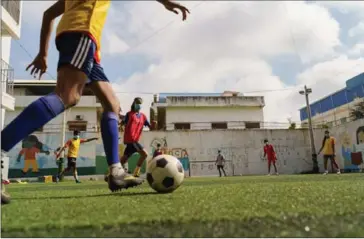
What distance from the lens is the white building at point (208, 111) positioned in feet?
126

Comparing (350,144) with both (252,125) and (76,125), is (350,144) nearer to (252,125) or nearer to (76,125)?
(252,125)

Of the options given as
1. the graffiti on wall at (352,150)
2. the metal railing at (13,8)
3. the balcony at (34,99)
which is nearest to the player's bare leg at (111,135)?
the metal railing at (13,8)

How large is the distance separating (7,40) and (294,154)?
20.2 meters

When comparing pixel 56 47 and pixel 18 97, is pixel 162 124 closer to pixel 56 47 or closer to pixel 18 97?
pixel 18 97

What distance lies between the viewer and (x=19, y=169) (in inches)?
933

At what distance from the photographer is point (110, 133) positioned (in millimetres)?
3283

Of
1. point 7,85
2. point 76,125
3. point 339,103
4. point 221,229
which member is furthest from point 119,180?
point 339,103

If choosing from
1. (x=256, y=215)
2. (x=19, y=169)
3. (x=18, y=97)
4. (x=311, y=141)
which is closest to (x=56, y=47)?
(x=256, y=215)

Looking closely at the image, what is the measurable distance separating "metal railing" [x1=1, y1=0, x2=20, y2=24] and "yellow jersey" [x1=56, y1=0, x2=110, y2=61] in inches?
646

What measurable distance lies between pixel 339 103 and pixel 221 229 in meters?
47.8

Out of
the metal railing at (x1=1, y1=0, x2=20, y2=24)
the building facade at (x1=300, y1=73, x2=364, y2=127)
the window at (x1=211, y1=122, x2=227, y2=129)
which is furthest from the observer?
the window at (x1=211, y1=122, x2=227, y2=129)

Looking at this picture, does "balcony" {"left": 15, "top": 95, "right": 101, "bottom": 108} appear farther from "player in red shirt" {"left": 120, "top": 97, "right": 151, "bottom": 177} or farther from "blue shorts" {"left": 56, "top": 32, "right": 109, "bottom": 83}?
"blue shorts" {"left": 56, "top": 32, "right": 109, "bottom": 83}

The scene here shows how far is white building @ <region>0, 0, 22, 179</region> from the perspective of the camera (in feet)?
50.8

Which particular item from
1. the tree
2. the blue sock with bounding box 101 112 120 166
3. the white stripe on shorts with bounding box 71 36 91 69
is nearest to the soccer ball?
the blue sock with bounding box 101 112 120 166
